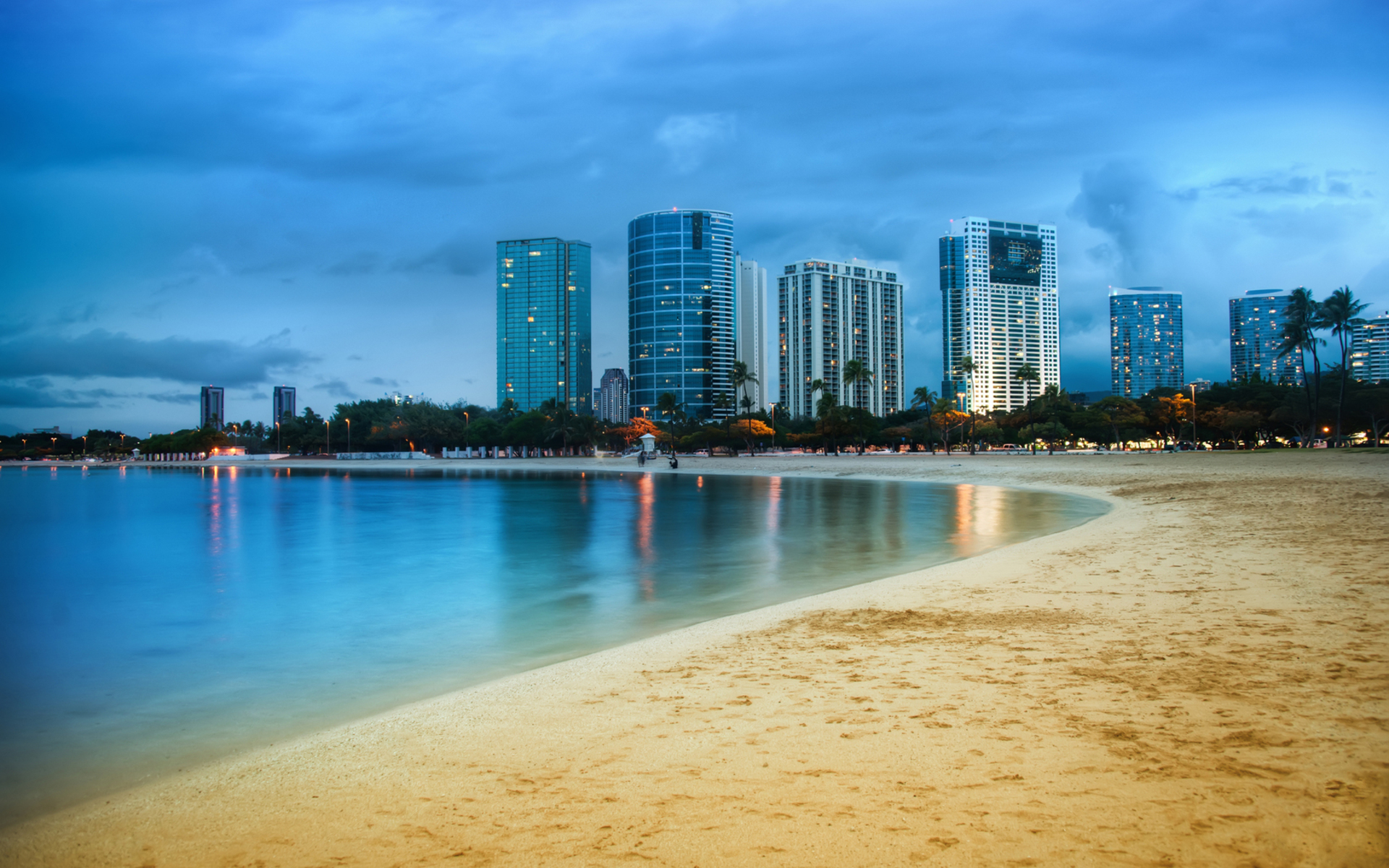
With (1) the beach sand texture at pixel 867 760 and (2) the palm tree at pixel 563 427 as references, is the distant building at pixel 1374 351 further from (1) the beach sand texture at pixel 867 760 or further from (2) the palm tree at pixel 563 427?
(1) the beach sand texture at pixel 867 760

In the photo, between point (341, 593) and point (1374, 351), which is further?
point (1374, 351)

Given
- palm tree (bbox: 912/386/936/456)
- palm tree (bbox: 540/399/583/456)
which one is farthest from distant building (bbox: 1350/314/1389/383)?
palm tree (bbox: 540/399/583/456)

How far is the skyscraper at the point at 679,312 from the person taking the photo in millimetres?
185625

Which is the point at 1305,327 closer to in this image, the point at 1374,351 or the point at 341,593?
the point at 341,593

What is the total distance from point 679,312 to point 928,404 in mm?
91698

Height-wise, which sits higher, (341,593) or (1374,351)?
(1374,351)

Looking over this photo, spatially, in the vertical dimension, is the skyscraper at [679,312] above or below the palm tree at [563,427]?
above

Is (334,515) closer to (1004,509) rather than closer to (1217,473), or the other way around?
(1004,509)

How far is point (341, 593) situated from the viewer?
14148 millimetres

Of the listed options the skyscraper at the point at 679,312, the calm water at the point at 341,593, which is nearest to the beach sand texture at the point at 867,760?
the calm water at the point at 341,593

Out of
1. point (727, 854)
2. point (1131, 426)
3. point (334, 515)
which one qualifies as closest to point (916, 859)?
point (727, 854)

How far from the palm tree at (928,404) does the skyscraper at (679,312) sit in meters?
75.7

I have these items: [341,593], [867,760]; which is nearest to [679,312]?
[341,593]

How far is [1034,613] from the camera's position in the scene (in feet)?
27.5
